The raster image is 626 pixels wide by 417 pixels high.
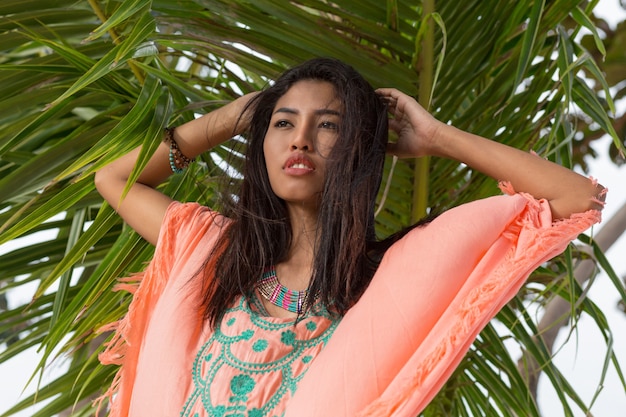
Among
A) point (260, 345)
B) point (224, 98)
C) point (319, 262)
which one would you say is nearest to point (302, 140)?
point (319, 262)

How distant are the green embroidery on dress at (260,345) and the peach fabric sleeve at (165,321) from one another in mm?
86

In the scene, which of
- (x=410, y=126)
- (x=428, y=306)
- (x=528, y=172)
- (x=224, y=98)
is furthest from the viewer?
(x=224, y=98)

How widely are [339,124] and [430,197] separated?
389mm

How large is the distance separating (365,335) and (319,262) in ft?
0.47

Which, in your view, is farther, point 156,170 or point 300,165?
point 156,170

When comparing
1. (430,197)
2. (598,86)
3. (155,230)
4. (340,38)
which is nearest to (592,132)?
(598,86)

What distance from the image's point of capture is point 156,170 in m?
1.37

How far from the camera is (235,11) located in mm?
1288

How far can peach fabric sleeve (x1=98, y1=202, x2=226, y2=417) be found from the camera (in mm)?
1165

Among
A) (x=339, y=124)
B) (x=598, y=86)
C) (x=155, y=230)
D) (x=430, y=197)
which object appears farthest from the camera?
(x=598, y=86)

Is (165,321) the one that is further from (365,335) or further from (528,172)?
(528,172)

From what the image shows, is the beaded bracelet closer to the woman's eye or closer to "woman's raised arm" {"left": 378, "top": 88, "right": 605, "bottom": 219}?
the woman's eye

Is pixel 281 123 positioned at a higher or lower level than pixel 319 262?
higher

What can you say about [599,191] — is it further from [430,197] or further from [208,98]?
[208,98]
